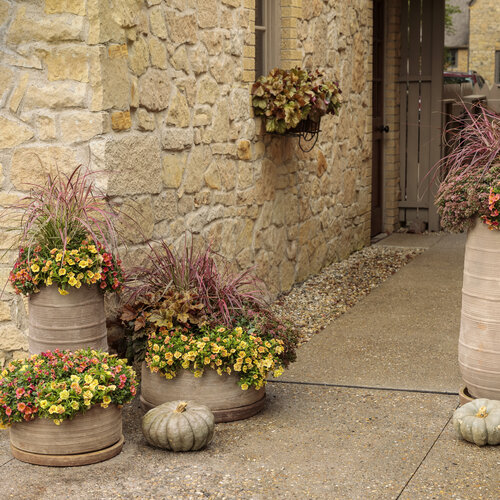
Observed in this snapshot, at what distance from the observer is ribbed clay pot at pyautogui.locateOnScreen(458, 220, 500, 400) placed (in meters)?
4.02

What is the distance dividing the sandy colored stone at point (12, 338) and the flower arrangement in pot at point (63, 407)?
0.76 metres

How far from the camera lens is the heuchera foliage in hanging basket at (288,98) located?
20.4ft

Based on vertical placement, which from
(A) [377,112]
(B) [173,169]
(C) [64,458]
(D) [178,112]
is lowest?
(C) [64,458]

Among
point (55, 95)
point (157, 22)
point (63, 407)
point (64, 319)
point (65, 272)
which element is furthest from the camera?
point (157, 22)

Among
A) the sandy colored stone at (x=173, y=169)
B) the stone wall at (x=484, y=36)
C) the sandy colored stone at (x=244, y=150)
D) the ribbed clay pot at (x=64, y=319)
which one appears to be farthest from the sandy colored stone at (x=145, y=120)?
the stone wall at (x=484, y=36)

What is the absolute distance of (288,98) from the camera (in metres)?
6.23

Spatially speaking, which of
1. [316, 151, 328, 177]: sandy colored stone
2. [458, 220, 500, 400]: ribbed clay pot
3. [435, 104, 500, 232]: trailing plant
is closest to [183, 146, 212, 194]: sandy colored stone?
[435, 104, 500, 232]: trailing plant

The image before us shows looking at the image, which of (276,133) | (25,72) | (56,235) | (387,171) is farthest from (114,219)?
(387,171)

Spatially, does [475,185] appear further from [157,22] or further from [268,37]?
[268,37]

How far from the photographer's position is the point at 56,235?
4.03m

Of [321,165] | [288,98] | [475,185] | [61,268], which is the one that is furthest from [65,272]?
[321,165]

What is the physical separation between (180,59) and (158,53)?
0.98 ft

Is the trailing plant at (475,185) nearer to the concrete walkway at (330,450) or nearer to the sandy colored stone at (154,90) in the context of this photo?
the concrete walkway at (330,450)

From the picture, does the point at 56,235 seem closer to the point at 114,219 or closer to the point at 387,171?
the point at 114,219
